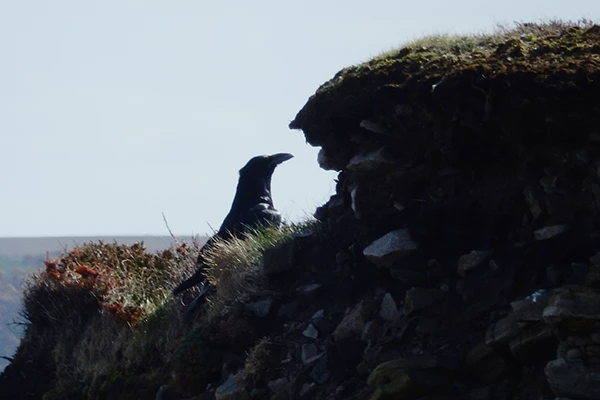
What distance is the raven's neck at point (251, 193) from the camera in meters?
12.1

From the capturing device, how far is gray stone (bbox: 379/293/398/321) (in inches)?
277

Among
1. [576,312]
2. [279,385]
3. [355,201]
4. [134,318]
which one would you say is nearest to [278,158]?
[134,318]

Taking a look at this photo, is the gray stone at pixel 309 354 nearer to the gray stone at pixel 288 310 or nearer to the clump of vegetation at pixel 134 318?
the gray stone at pixel 288 310

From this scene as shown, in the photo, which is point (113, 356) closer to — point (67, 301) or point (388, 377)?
point (67, 301)

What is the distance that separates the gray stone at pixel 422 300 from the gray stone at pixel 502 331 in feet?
2.02

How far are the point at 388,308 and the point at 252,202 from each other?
5092mm

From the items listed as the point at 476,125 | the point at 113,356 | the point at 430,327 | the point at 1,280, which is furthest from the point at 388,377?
the point at 1,280

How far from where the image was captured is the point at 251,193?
39.7ft

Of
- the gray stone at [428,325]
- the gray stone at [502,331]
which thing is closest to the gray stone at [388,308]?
the gray stone at [428,325]

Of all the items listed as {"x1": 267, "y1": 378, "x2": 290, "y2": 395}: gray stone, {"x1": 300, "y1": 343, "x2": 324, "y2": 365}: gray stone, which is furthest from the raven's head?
{"x1": 267, "y1": 378, "x2": 290, "y2": 395}: gray stone

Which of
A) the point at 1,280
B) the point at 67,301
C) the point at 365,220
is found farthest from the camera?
the point at 1,280

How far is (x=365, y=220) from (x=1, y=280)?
63.0 metres

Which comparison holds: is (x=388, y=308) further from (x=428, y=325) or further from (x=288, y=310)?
(x=288, y=310)

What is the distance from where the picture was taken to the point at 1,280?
67.8 metres
